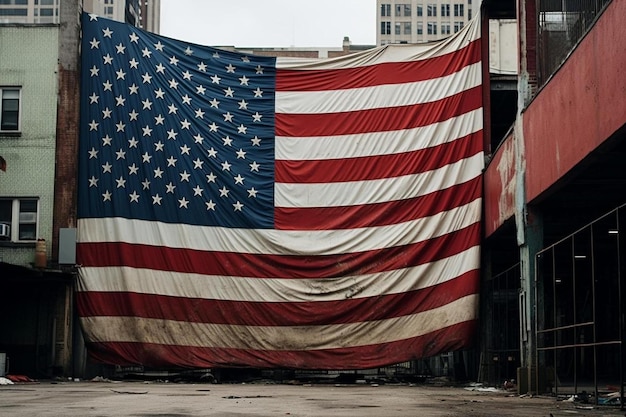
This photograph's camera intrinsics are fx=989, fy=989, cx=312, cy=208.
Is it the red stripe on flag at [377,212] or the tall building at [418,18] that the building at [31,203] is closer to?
the red stripe on flag at [377,212]

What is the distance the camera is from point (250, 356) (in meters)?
25.9

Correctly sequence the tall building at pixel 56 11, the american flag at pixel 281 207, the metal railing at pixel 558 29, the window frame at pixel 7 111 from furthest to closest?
the tall building at pixel 56 11 < the window frame at pixel 7 111 < the american flag at pixel 281 207 < the metal railing at pixel 558 29

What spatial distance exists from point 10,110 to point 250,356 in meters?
9.82

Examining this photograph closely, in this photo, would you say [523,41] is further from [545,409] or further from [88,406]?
[88,406]

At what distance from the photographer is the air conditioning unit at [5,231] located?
2669cm

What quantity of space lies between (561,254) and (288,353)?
30.1ft

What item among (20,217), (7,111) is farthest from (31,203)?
(7,111)

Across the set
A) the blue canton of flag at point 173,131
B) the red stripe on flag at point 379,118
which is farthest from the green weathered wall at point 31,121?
the red stripe on flag at point 379,118

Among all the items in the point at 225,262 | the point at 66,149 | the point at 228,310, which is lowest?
the point at 228,310

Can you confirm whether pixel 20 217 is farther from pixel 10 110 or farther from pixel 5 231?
pixel 10 110

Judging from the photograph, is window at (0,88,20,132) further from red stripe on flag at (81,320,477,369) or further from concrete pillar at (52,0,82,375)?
red stripe on flag at (81,320,477,369)

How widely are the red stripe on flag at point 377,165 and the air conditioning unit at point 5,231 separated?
748 centimetres

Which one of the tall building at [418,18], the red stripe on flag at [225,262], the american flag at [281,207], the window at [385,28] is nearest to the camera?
the american flag at [281,207]

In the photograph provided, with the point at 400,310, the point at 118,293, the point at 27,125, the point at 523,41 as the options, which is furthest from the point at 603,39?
the point at 27,125
